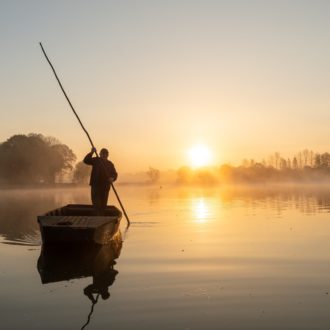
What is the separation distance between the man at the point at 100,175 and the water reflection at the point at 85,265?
2256 mm

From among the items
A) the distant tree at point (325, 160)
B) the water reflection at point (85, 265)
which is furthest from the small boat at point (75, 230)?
the distant tree at point (325, 160)

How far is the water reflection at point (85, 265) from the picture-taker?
9.06 meters

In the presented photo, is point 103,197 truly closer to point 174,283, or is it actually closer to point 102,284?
point 102,284

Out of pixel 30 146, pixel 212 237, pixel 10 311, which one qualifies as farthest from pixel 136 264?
pixel 30 146

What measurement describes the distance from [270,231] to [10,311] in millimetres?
12312

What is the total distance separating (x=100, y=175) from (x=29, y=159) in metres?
80.8

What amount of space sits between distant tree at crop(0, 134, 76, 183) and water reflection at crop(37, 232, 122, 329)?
82503 mm

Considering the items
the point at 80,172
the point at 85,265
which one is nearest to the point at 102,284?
the point at 85,265

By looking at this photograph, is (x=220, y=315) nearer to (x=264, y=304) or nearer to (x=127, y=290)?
(x=264, y=304)

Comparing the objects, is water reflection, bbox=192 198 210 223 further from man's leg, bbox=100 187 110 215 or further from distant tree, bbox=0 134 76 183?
distant tree, bbox=0 134 76 183

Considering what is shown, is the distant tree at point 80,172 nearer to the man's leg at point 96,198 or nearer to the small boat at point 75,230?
the man's leg at point 96,198

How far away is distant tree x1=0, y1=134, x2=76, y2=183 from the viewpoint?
92.3 m

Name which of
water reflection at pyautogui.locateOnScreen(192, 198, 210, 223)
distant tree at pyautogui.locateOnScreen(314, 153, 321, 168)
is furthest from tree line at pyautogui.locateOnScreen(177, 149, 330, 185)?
water reflection at pyautogui.locateOnScreen(192, 198, 210, 223)

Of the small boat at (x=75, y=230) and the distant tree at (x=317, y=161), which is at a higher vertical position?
the small boat at (x=75, y=230)
